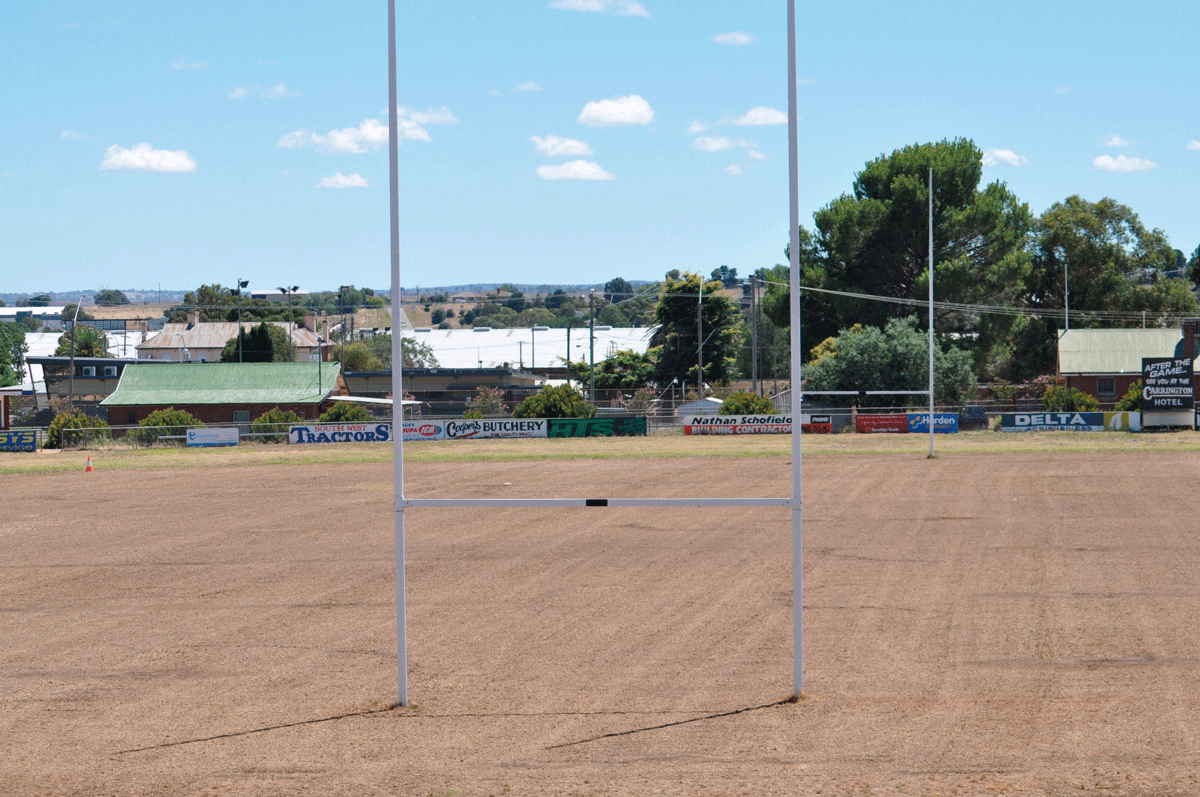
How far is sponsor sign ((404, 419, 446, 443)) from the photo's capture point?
55084 mm

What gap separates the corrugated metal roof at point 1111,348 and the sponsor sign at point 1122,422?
17709mm

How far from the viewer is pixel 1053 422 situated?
55312 millimetres

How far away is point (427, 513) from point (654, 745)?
1682 centimetres

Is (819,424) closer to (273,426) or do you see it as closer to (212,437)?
(273,426)

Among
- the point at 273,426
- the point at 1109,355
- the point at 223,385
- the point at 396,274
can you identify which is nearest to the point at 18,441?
the point at 273,426

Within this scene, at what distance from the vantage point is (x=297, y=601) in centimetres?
1480

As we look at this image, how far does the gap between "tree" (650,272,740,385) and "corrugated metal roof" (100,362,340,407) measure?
86.5 ft

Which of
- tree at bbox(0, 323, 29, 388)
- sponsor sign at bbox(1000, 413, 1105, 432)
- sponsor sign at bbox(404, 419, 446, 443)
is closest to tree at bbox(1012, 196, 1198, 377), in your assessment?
sponsor sign at bbox(1000, 413, 1105, 432)

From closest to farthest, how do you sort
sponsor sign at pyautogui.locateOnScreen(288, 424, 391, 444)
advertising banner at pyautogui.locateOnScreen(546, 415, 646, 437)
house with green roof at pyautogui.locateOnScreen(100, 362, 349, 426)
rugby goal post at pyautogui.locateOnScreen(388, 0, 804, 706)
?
rugby goal post at pyautogui.locateOnScreen(388, 0, 804, 706)
sponsor sign at pyautogui.locateOnScreen(288, 424, 391, 444)
advertising banner at pyautogui.locateOnScreen(546, 415, 646, 437)
house with green roof at pyautogui.locateOnScreen(100, 362, 349, 426)

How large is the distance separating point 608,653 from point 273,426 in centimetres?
4609

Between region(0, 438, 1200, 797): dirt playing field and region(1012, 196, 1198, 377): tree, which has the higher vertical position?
region(1012, 196, 1198, 377): tree

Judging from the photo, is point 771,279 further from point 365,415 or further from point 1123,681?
point 1123,681

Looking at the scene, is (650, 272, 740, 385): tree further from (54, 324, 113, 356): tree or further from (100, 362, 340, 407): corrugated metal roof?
(54, 324, 113, 356): tree

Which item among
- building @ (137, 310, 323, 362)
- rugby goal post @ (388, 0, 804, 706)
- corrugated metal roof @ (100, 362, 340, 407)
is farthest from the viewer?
building @ (137, 310, 323, 362)
